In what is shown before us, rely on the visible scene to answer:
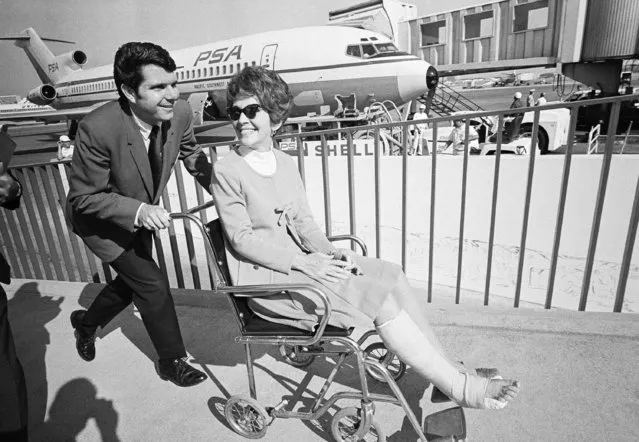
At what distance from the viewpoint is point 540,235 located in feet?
23.7

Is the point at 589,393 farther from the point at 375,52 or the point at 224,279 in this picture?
the point at 375,52

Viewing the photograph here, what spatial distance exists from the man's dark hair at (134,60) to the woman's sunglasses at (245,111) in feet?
1.27

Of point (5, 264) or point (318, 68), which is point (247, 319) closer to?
point (5, 264)

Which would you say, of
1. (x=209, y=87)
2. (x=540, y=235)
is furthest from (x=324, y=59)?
(x=540, y=235)

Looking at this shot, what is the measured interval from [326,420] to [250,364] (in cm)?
46

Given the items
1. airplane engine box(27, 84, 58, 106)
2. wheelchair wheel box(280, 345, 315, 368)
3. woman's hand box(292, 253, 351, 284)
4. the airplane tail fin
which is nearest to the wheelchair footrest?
woman's hand box(292, 253, 351, 284)

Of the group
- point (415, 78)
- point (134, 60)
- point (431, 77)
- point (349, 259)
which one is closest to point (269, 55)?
point (415, 78)

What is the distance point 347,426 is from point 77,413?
1438 mm

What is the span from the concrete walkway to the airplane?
38.6ft

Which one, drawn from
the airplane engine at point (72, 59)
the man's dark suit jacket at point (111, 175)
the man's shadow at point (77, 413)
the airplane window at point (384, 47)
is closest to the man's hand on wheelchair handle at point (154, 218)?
the man's dark suit jacket at point (111, 175)

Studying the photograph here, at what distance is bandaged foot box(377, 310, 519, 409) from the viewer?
5.13 feet

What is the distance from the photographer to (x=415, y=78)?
13117 mm

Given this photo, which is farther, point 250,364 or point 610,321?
point 610,321

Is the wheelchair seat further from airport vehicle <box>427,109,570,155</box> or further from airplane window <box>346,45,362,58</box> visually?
airplane window <box>346,45,362,58</box>
